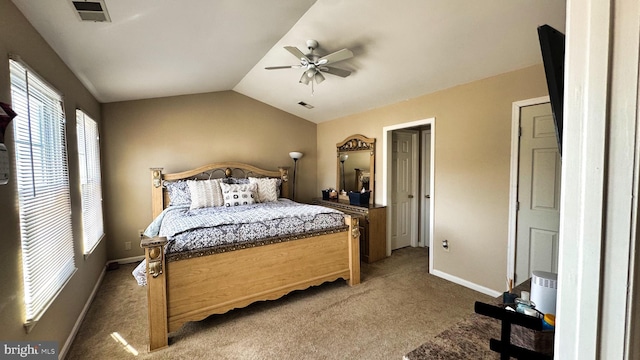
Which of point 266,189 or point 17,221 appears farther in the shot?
point 266,189

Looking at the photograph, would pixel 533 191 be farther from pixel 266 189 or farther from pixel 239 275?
pixel 266 189

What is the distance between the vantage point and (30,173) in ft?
5.46

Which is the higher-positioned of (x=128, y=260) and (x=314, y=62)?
(x=314, y=62)

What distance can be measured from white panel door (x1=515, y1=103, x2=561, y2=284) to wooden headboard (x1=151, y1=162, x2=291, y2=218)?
3559mm

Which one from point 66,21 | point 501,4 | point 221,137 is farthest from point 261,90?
point 501,4

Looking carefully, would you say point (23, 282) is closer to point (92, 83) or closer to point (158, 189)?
point (92, 83)

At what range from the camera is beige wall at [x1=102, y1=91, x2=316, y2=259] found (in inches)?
154

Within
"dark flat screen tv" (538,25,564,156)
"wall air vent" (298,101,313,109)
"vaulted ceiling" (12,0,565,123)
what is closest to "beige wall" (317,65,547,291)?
"vaulted ceiling" (12,0,565,123)

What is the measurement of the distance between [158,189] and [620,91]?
465cm

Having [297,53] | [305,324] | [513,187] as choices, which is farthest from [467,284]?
[297,53]

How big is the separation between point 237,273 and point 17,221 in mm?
1480

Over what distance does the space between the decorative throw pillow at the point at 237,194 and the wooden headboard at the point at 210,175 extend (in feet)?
1.95

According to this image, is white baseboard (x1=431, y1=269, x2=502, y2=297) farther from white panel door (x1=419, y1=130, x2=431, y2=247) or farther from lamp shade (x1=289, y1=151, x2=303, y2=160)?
lamp shade (x1=289, y1=151, x2=303, y2=160)

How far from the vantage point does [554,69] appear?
0.74 m
